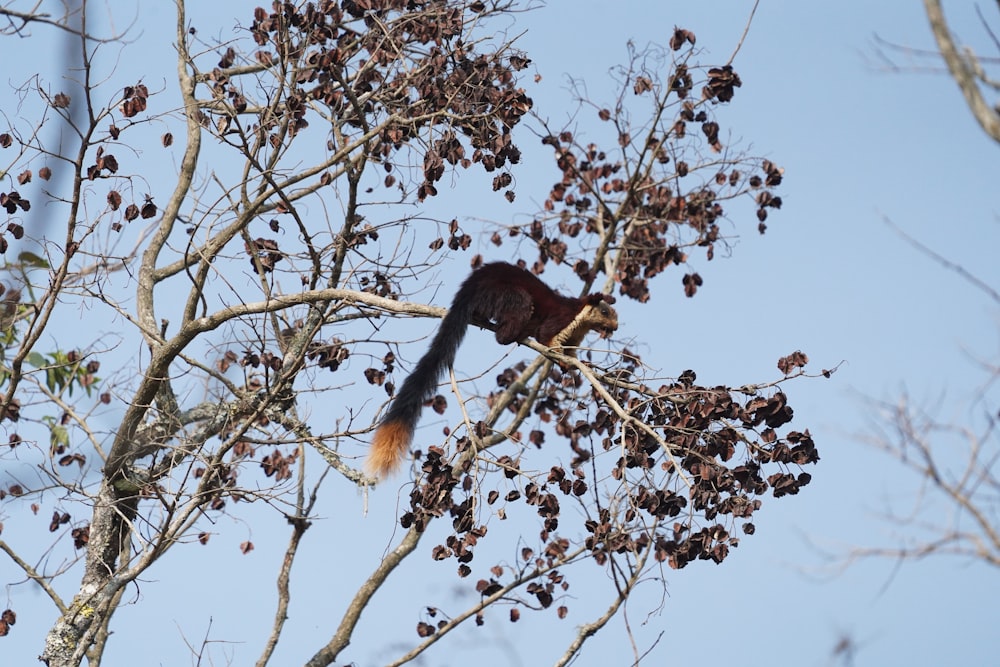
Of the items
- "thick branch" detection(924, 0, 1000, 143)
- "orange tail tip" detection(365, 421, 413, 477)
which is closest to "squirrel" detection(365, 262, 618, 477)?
"orange tail tip" detection(365, 421, 413, 477)

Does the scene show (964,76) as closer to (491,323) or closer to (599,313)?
(491,323)

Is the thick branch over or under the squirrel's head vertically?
under

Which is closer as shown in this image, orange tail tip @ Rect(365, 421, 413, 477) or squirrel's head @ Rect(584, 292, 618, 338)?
orange tail tip @ Rect(365, 421, 413, 477)

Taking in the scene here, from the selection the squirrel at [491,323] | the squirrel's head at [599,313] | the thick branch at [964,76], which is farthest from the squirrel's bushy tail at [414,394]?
the thick branch at [964,76]

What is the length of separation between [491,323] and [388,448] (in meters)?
1.22

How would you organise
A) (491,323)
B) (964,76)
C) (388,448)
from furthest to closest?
(491,323) < (388,448) < (964,76)

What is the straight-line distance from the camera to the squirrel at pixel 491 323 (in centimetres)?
585

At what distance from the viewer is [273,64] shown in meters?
6.45

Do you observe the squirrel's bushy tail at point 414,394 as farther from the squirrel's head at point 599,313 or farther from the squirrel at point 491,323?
the squirrel's head at point 599,313

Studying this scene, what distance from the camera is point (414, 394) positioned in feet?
20.0

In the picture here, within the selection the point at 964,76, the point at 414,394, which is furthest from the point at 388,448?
the point at 964,76

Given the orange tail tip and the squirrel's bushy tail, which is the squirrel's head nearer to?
the squirrel's bushy tail

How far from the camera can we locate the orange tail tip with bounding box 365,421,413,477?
18.8 feet

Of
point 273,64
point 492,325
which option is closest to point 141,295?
point 273,64
